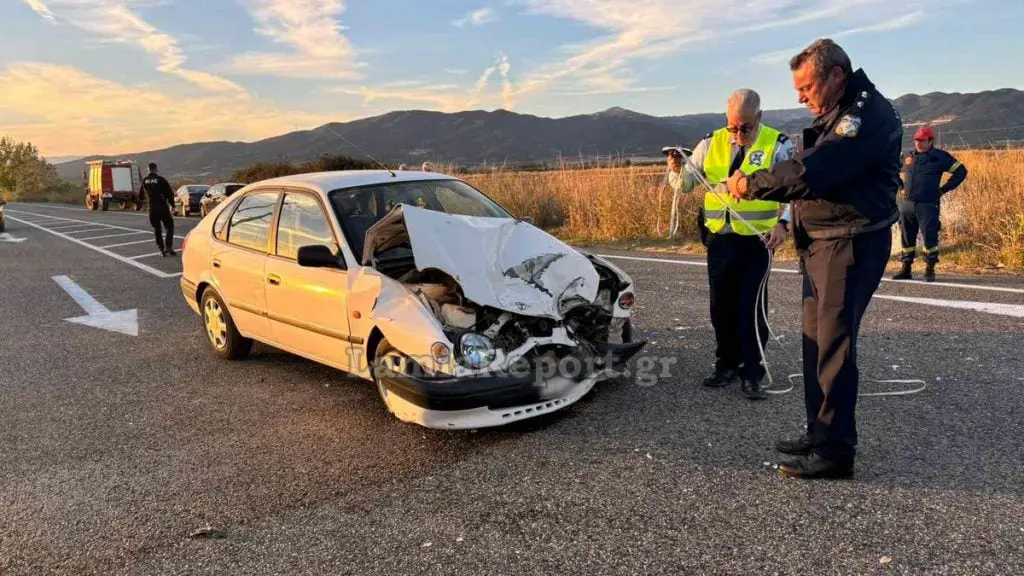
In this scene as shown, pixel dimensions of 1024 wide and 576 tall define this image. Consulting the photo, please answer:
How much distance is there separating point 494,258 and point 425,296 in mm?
538

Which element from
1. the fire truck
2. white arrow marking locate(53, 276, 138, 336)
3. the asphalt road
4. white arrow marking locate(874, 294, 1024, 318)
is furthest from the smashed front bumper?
the fire truck

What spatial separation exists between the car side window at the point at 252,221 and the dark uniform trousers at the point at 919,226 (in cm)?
726

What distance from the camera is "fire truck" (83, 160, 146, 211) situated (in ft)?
128

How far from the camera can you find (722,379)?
468cm

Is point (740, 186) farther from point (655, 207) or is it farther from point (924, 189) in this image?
point (655, 207)

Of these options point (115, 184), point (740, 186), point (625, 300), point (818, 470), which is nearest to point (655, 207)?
point (625, 300)

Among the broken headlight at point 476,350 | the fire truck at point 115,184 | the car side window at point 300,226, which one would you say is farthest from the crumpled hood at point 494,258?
the fire truck at point 115,184

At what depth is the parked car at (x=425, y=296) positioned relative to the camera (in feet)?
12.5

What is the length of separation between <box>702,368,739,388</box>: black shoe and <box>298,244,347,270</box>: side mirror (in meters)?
2.56

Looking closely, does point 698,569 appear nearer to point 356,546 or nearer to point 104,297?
point 356,546

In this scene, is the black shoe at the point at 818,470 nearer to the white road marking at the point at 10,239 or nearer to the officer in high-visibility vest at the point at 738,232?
the officer in high-visibility vest at the point at 738,232

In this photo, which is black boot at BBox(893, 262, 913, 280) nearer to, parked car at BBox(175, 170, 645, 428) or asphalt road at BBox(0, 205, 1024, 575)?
asphalt road at BBox(0, 205, 1024, 575)

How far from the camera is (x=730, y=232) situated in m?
4.38

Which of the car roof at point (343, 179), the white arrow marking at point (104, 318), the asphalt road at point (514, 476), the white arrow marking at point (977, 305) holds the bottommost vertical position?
the asphalt road at point (514, 476)
